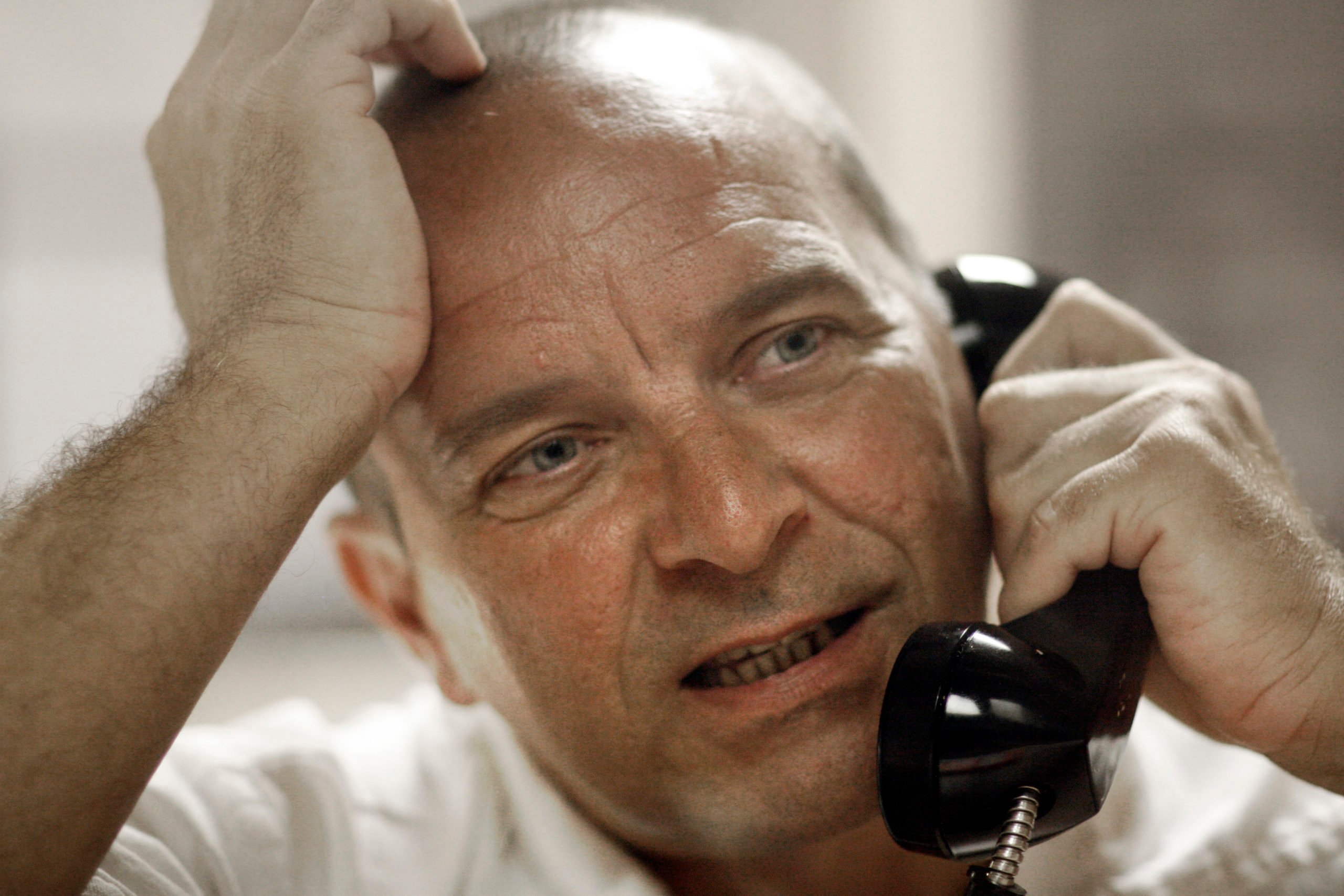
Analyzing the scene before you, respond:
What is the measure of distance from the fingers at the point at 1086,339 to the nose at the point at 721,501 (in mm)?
385

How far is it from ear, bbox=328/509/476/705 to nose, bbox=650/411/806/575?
357 millimetres

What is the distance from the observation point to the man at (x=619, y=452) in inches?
33.9

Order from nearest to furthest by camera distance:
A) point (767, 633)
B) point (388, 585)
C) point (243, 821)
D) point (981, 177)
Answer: point (767, 633), point (243, 821), point (388, 585), point (981, 177)

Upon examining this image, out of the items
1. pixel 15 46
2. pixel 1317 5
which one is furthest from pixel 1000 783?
pixel 15 46

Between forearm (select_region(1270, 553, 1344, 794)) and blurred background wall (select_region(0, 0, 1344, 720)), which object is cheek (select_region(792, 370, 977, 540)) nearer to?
forearm (select_region(1270, 553, 1344, 794))

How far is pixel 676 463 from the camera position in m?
0.89

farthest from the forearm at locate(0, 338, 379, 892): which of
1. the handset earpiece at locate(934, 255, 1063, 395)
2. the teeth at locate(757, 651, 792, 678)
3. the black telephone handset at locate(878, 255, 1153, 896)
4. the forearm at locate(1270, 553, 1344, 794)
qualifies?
the forearm at locate(1270, 553, 1344, 794)

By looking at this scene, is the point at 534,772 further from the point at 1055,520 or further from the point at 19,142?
the point at 19,142

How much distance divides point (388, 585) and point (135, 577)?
1.41 feet

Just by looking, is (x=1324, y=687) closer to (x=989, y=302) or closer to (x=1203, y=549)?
(x=1203, y=549)

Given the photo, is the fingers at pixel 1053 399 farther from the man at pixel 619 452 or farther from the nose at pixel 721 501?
the nose at pixel 721 501

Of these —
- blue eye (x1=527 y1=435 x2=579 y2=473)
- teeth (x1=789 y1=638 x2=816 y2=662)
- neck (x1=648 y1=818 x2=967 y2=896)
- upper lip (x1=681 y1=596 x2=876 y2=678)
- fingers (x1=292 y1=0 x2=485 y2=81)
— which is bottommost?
neck (x1=648 y1=818 x2=967 y2=896)

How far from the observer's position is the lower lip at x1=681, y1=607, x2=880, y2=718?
2.94ft

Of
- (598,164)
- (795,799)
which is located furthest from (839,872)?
(598,164)
